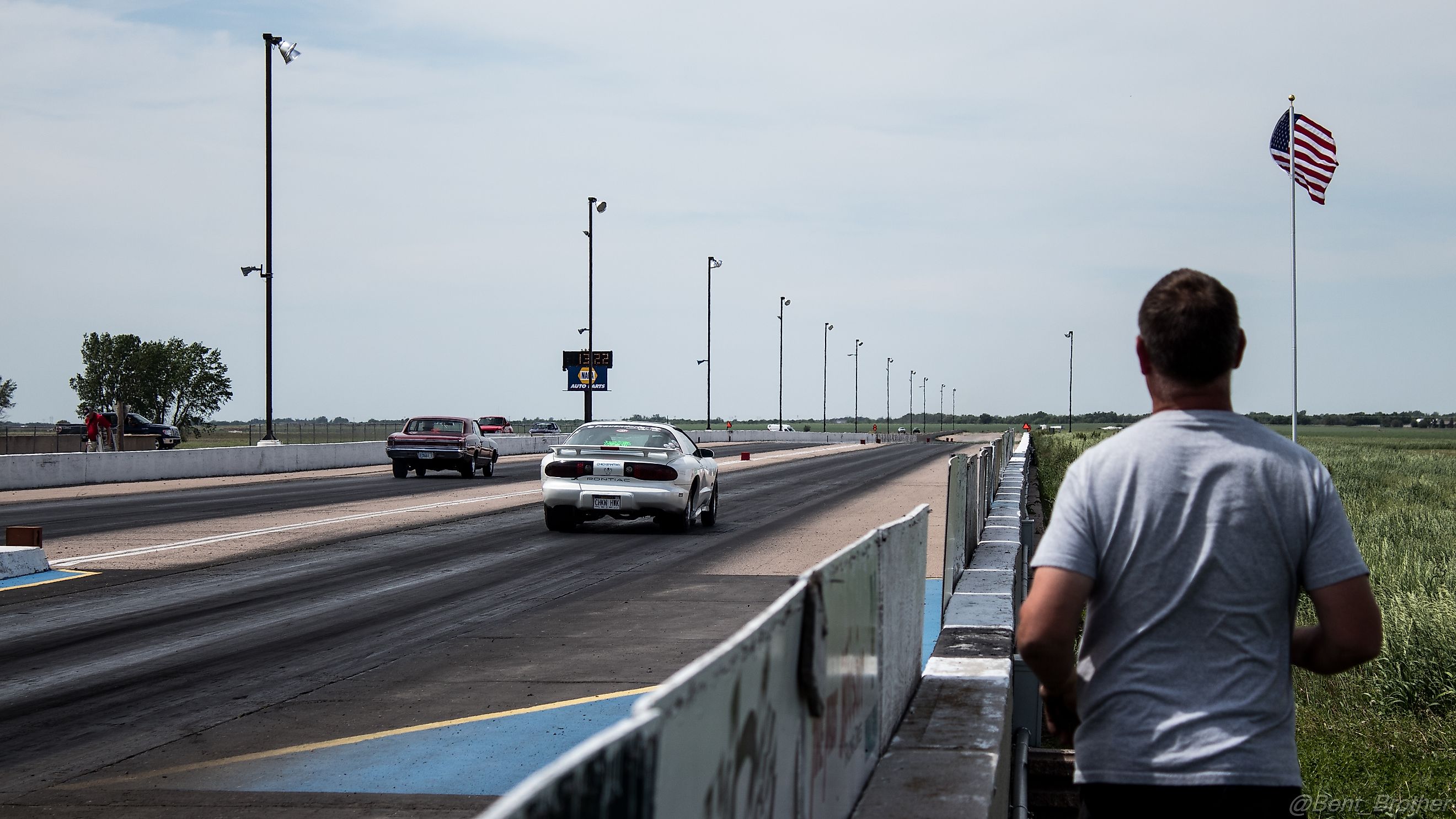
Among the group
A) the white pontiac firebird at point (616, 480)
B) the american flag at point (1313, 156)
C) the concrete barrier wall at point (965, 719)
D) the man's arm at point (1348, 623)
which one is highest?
the american flag at point (1313, 156)

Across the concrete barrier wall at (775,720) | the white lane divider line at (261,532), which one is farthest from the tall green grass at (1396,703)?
the white lane divider line at (261,532)

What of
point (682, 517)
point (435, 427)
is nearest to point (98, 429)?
point (435, 427)

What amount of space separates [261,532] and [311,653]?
988 centimetres

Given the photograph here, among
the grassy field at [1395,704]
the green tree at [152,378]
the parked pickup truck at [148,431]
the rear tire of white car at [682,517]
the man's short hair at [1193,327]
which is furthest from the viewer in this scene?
the green tree at [152,378]

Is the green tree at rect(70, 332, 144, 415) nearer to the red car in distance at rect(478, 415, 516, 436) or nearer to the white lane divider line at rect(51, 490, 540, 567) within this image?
the red car in distance at rect(478, 415, 516, 436)

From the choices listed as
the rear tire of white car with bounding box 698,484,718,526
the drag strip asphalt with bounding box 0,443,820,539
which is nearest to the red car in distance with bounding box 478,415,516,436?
the drag strip asphalt with bounding box 0,443,820,539

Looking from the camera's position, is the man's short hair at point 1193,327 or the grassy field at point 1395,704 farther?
the grassy field at point 1395,704

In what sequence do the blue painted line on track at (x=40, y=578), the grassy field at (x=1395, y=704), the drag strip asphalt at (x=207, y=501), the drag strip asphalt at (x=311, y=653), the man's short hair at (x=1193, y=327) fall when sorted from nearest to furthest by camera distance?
the man's short hair at (x=1193, y=327), the drag strip asphalt at (x=311, y=653), the grassy field at (x=1395, y=704), the blue painted line on track at (x=40, y=578), the drag strip asphalt at (x=207, y=501)

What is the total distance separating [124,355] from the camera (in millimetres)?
117000

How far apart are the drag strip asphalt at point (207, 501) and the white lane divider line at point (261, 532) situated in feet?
4.14

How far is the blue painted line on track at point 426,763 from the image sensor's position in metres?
6.14

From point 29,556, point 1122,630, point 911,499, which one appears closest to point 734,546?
point 29,556

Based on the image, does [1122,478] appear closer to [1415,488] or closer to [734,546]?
[734,546]

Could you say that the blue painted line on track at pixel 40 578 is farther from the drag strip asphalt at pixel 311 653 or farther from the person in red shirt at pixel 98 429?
the person in red shirt at pixel 98 429
